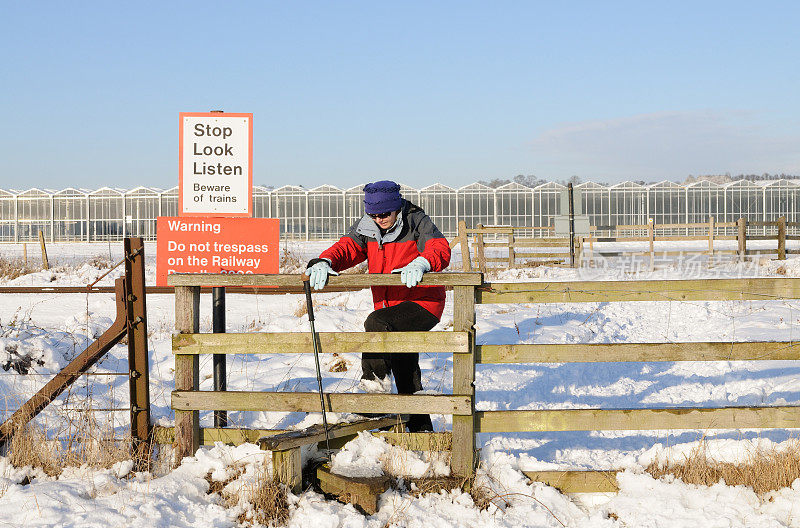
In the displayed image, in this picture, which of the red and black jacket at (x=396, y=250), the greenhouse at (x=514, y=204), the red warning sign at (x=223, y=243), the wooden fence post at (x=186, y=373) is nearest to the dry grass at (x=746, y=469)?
the red and black jacket at (x=396, y=250)

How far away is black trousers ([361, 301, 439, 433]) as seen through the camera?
178 inches

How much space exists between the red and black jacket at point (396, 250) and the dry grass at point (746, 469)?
166 centimetres

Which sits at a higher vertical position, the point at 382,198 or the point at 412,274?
the point at 382,198

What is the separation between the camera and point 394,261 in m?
4.69

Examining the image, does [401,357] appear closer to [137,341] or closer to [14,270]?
[137,341]

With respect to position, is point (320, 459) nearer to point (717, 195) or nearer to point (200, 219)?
point (200, 219)

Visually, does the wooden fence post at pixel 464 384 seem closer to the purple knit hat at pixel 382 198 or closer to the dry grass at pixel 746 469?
the purple knit hat at pixel 382 198

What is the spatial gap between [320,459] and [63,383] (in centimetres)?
175

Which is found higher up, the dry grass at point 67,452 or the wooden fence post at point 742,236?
the wooden fence post at point 742,236

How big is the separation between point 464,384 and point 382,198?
1286mm

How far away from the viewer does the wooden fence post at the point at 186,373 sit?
14.5 ft

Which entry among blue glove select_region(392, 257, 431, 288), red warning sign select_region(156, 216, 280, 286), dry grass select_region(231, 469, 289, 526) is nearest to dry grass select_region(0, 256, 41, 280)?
red warning sign select_region(156, 216, 280, 286)

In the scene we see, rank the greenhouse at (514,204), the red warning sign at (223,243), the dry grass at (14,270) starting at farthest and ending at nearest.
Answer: the greenhouse at (514,204) → the dry grass at (14,270) → the red warning sign at (223,243)

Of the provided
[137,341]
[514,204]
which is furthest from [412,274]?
[514,204]
